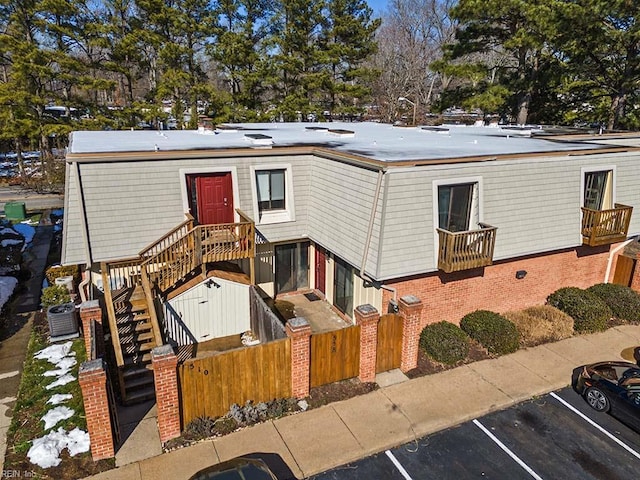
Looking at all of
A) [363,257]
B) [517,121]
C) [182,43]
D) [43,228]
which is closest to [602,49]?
[517,121]

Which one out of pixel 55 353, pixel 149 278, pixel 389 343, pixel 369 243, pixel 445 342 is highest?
pixel 369 243

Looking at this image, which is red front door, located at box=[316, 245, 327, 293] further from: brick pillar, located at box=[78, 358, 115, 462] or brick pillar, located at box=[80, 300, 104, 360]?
brick pillar, located at box=[78, 358, 115, 462]

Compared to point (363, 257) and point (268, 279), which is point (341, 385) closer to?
point (363, 257)

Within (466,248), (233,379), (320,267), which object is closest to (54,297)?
(233,379)

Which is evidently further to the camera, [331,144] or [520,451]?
[331,144]

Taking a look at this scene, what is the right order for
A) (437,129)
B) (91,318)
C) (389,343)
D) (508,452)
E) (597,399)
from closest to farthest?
(508,452) < (597,399) < (91,318) < (389,343) < (437,129)

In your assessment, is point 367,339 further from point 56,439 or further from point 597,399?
point 56,439

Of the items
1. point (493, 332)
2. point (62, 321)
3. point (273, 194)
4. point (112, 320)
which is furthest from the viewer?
point (273, 194)
